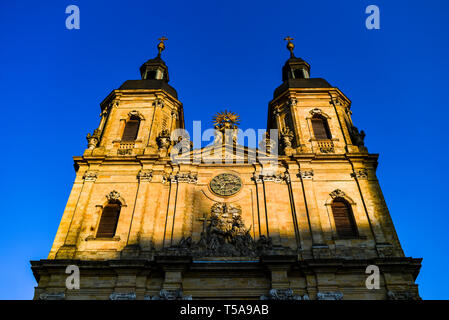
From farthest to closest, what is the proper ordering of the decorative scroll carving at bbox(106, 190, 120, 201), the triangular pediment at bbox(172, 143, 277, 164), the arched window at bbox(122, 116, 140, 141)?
the arched window at bbox(122, 116, 140, 141)
the triangular pediment at bbox(172, 143, 277, 164)
the decorative scroll carving at bbox(106, 190, 120, 201)

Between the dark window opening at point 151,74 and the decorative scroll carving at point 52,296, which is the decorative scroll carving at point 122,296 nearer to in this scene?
the decorative scroll carving at point 52,296

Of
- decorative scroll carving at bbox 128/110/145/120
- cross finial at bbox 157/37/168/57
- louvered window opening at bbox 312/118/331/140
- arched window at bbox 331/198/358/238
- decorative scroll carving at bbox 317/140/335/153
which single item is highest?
cross finial at bbox 157/37/168/57

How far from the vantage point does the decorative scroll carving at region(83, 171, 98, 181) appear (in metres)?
18.2

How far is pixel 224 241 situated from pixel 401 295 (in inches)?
260

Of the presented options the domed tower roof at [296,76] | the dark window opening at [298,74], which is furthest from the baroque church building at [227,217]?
the dark window opening at [298,74]

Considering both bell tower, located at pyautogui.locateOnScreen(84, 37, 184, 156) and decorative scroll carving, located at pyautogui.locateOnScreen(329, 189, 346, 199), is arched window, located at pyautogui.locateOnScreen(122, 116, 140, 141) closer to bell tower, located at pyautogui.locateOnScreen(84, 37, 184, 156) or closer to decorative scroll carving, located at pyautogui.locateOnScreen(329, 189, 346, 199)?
bell tower, located at pyautogui.locateOnScreen(84, 37, 184, 156)

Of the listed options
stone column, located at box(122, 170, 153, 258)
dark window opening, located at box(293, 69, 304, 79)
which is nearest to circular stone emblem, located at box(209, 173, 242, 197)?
stone column, located at box(122, 170, 153, 258)

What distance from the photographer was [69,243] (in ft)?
51.3

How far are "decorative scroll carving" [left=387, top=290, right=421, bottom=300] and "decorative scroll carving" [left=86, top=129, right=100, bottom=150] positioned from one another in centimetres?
1488

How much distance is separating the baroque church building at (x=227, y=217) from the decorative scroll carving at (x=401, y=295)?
48mm

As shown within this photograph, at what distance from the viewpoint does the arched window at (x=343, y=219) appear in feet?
53.9
